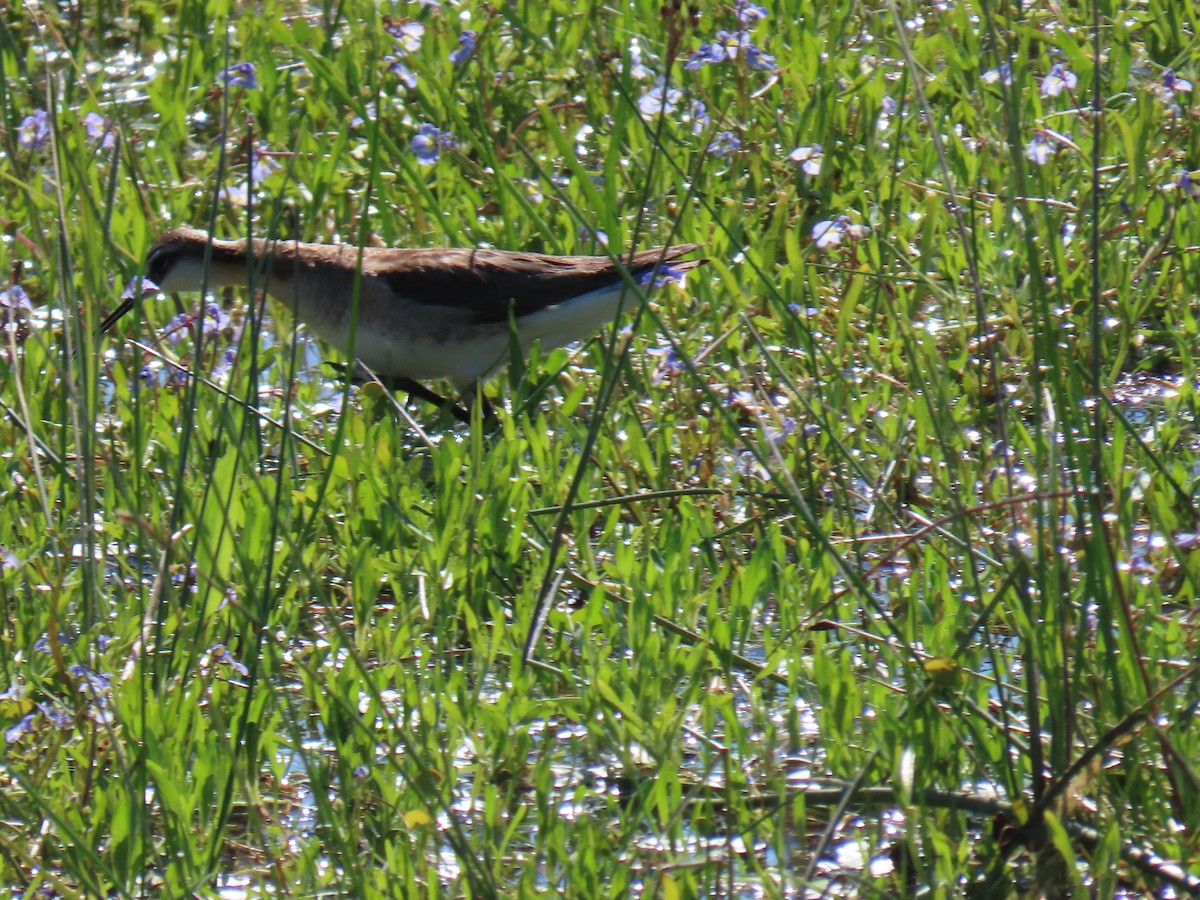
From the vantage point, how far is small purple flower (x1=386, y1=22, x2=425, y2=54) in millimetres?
6023

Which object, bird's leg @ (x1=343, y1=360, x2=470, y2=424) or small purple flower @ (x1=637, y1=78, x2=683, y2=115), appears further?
small purple flower @ (x1=637, y1=78, x2=683, y2=115)

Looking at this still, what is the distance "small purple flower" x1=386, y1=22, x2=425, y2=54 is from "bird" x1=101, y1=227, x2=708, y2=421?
915 mm

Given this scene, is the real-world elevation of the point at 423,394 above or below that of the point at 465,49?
below

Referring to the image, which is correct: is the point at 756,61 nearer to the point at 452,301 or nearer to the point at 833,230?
the point at 833,230

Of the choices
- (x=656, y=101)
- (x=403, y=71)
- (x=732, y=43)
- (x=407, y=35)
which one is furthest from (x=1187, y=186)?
(x=407, y=35)

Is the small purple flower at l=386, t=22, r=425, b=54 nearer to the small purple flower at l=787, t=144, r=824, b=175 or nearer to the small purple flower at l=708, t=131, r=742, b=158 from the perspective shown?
the small purple flower at l=708, t=131, r=742, b=158

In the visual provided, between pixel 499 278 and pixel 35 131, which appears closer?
pixel 35 131

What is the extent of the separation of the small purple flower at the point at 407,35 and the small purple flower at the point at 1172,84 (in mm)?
2426

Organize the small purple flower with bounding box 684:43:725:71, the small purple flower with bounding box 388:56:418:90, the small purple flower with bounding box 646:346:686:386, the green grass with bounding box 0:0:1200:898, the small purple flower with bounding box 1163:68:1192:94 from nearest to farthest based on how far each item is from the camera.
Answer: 1. the green grass with bounding box 0:0:1200:898
2. the small purple flower with bounding box 646:346:686:386
3. the small purple flower with bounding box 1163:68:1192:94
4. the small purple flower with bounding box 684:43:725:71
5. the small purple flower with bounding box 388:56:418:90

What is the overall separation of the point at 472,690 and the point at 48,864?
0.89 metres

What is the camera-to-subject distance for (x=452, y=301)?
532cm

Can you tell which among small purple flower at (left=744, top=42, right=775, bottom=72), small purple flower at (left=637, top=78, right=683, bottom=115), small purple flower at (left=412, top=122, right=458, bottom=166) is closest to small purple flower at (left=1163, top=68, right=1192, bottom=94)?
small purple flower at (left=744, top=42, right=775, bottom=72)

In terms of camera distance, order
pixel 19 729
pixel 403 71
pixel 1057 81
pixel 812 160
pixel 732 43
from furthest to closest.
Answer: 1. pixel 403 71
2. pixel 812 160
3. pixel 732 43
4. pixel 1057 81
5. pixel 19 729

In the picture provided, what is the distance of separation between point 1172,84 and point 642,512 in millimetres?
2306
